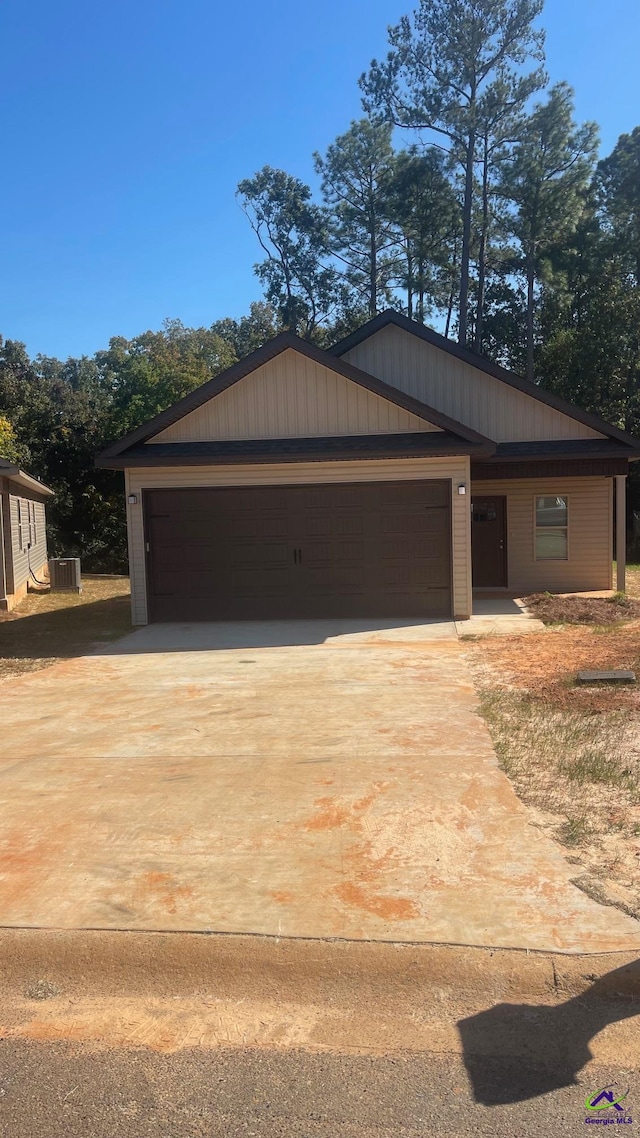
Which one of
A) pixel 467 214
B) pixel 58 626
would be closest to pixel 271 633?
pixel 58 626

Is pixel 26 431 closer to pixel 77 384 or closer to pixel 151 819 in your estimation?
pixel 151 819

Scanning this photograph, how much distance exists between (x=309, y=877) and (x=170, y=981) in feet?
3.28

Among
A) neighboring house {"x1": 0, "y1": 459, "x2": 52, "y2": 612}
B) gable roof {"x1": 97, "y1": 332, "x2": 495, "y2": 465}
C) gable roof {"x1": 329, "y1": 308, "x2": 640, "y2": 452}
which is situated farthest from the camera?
neighboring house {"x1": 0, "y1": 459, "x2": 52, "y2": 612}

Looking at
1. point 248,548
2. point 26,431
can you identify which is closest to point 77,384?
point 26,431

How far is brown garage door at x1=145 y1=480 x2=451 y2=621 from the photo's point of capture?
14.0 metres

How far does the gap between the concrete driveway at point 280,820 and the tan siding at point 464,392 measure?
30.9 feet

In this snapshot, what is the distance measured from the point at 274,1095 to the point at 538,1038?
99 cm

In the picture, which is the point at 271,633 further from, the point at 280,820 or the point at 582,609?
the point at 280,820

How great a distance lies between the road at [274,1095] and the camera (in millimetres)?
2596

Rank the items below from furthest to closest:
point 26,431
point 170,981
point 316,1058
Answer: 1. point 26,431
2. point 170,981
3. point 316,1058

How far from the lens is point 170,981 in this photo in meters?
3.46

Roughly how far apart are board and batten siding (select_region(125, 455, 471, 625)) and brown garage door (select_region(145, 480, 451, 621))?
142 mm

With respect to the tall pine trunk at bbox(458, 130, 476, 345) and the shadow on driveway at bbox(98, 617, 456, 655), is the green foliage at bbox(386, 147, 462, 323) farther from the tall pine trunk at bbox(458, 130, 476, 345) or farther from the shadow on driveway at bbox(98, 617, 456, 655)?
the shadow on driveway at bbox(98, 617, 456, 655)

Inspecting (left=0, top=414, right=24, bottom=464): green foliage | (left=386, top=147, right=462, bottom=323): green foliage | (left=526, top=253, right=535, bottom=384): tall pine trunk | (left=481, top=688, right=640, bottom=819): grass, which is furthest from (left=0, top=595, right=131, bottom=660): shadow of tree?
(left=386, top=147, right=462, bottom=323): green foliage
